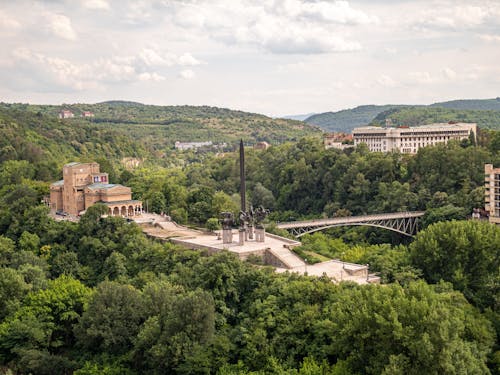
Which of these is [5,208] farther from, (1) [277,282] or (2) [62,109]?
(2) [62,109]

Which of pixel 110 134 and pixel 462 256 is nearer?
pixel 462 256

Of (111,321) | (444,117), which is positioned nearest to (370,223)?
(111,321)

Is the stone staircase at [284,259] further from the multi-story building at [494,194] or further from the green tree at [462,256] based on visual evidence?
the multi-story building at [494,194]

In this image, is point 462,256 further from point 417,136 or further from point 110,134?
point 110,134

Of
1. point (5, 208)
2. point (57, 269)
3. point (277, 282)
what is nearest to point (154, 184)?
point (5, 208)

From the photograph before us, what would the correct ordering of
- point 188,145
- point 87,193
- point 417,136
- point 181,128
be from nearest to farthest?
point 87,193 → point 417,136 → point 188,145 → point 181,128

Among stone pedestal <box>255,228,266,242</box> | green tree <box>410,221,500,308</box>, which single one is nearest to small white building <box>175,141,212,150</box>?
stone pedestal <box>255,228,266,242</box>

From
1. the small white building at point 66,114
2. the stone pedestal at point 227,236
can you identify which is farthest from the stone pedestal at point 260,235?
the small white building at point 66,114
